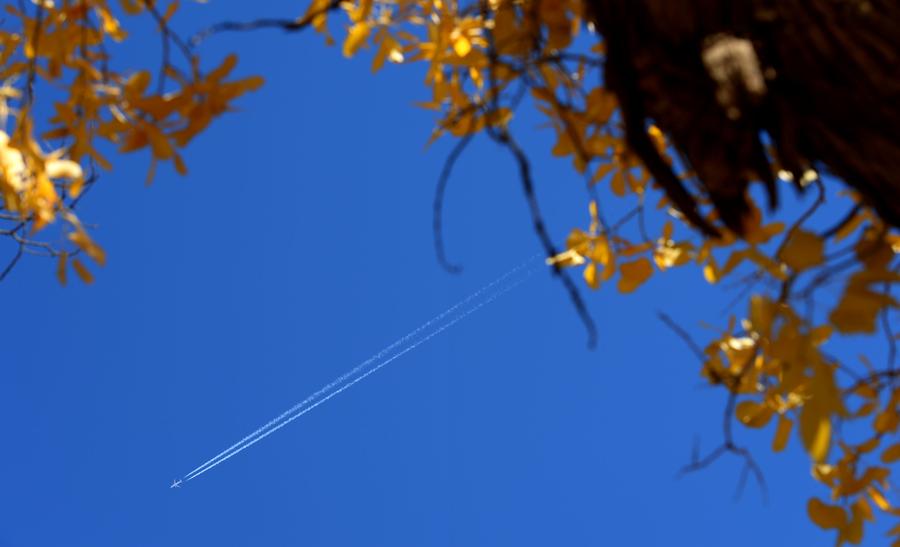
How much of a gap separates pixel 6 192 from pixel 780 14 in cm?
48

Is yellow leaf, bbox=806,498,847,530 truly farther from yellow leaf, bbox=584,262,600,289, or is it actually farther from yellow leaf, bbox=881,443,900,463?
yellow leaf, bbox=584,262,600,289

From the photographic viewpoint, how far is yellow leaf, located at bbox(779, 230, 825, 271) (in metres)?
0.51

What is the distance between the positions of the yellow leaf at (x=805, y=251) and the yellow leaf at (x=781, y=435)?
27 cm

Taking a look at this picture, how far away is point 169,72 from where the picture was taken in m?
0.64

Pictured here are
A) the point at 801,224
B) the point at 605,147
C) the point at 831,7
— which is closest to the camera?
the point at 831,7

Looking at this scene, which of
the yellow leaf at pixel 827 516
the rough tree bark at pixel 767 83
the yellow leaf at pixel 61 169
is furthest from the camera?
the yellow leaf at pixel 827 516

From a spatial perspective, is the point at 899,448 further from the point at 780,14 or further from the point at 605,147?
the point at 780,14

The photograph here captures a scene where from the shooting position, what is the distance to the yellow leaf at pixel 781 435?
0.74m

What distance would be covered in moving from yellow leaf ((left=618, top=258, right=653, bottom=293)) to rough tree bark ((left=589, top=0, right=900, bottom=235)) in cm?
30

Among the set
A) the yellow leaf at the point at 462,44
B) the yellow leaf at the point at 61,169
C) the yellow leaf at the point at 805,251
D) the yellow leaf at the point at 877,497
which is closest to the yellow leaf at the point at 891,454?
the yellow leaf at the point at 877,497

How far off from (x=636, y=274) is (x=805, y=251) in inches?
11.3

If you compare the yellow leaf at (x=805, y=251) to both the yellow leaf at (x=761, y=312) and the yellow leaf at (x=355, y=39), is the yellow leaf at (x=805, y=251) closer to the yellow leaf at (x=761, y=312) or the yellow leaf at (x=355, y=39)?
the yellow leaf at (x=761, y=312)

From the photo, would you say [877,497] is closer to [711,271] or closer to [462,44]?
[711,271]

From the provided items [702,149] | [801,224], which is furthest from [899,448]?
[702,149]
